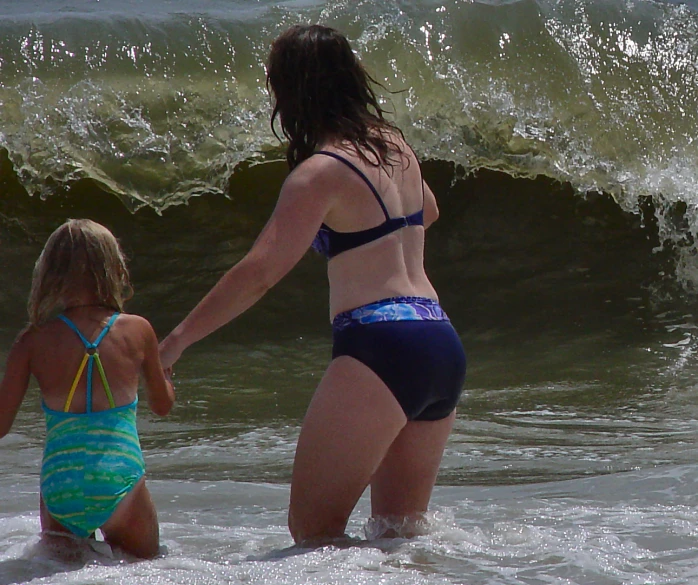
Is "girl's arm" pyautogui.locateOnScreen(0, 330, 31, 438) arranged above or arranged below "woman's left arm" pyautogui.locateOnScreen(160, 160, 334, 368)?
below

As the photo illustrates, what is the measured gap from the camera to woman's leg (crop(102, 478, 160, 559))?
9.24 feet

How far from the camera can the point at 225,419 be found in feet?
18.1

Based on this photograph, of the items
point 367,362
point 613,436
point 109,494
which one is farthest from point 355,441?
point 613,436

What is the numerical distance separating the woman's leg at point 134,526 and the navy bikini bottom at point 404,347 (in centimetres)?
71

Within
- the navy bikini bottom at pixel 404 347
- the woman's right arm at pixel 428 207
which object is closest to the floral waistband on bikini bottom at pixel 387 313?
the navy bikini bottom at pixel 404 347

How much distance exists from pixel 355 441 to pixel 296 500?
22 centimetres

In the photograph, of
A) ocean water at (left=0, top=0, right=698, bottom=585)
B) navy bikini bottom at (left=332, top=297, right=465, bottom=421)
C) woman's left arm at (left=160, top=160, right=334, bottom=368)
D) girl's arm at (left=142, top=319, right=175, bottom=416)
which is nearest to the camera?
woman's left arm at (left=160, top=160, right=334, bottom=368)

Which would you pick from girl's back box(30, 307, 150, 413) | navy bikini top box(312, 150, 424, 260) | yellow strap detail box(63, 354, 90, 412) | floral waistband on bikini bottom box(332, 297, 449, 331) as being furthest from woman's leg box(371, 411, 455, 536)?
yellow strap detail box(63, 354, 90, 412)

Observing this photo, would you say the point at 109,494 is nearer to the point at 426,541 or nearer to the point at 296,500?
the point at 296,500

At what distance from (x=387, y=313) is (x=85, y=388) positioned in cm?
85

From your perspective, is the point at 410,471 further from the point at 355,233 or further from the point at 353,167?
the point at 353,167

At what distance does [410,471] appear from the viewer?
9.05ft

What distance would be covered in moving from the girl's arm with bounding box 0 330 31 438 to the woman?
467 mm

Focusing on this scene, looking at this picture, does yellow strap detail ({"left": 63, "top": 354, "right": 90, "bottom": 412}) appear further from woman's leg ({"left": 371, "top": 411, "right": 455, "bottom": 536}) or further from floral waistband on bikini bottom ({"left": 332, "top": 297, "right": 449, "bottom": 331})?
woman's leg ({"left": 371, "top": 411, "right": 455, "bottom": 536})
